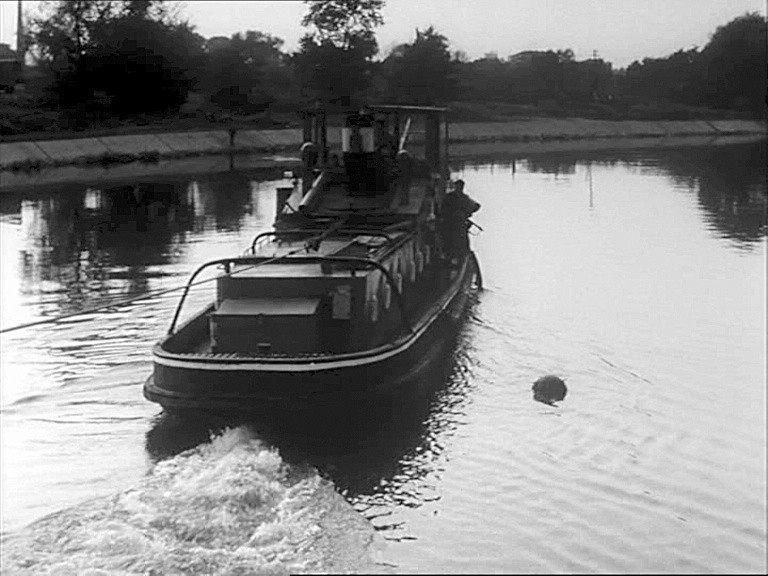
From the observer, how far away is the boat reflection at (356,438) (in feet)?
25.3

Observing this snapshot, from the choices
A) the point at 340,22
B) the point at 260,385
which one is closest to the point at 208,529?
the point at 260,385

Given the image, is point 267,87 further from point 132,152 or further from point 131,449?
point 131,449

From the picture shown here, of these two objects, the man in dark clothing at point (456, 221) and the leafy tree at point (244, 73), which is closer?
the man in dark clothing at point (456, 221)

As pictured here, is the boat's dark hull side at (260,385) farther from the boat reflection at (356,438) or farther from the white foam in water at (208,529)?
the white foam in water at (208,529)

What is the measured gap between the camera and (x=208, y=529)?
6.35m

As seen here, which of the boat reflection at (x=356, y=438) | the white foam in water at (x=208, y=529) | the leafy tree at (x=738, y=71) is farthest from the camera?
the boat reflection at (x=356, y=438)

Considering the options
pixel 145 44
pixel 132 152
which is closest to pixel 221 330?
Answer: pixel 145 44

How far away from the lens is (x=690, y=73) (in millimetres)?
6336

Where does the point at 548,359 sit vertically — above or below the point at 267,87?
below

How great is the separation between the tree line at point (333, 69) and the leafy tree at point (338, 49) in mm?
34

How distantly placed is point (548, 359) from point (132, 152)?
30212 mm

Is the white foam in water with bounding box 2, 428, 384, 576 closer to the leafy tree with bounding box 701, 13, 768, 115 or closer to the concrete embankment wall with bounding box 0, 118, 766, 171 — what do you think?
the leafy tree with bounding box 701, 13, 768, 115

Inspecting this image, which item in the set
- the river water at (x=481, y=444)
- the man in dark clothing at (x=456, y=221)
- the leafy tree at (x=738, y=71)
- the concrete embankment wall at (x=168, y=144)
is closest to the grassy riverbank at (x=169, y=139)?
the concrete embankment wall at (x=168, y=144)

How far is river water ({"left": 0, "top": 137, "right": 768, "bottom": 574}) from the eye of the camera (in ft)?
14.8
